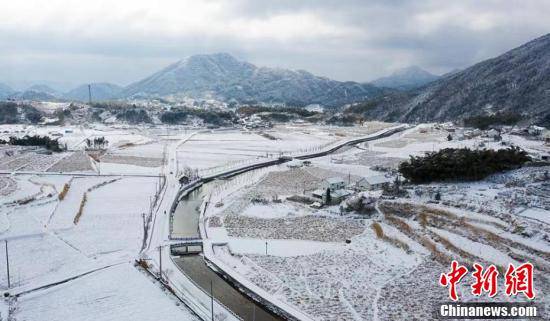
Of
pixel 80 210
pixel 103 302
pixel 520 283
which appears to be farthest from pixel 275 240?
pixel 80 210

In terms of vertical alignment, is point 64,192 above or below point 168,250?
above

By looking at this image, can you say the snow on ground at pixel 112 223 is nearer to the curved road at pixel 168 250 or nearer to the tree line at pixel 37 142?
the curved road at pixel 168 250

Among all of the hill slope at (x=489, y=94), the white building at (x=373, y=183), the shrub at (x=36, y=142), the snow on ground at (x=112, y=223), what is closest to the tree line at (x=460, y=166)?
the white building at (x=373, y=183)

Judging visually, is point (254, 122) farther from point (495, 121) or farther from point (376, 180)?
point (376, 180)

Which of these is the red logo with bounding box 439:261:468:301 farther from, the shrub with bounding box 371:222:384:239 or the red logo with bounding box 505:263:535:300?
the shrub with bounding box 371:222:384:239

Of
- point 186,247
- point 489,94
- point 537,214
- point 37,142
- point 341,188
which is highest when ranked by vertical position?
point 489,94

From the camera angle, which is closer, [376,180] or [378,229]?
[378,229]

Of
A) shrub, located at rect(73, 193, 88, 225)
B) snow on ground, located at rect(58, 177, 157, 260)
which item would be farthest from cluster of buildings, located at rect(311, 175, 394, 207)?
shrub, located at rect(73, 193, 88, 225)
